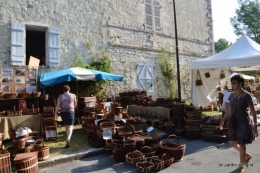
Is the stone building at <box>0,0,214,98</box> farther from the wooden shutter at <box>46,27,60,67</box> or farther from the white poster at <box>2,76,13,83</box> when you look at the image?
the white poster at <box>2,76,13,83</box>

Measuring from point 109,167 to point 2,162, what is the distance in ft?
5.86

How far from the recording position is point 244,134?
3.24 m

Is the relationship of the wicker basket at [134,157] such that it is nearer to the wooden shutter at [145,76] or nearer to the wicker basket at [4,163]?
the wicker basket at [4,163]

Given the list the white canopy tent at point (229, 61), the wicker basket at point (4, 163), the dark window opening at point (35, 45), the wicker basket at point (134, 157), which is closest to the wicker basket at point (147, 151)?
the wicker basket at point (134, 157)

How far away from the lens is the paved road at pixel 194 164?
12.2 ft

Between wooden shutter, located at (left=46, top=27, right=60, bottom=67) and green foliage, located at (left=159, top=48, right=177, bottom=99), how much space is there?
5.78m

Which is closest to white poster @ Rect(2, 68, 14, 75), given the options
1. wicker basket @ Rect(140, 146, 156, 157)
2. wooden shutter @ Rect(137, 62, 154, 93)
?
wicker basket @ Rect(140, 146, 156, 157)

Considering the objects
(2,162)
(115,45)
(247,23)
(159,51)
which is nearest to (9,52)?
(115,45)

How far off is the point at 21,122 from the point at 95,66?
4.75 m

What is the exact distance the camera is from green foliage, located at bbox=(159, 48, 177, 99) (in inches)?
477

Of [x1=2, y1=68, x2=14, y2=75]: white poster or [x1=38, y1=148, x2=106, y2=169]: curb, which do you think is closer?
[x1=38, y1=148, x2=106, y2=169]: curb

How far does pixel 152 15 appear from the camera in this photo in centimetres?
1212

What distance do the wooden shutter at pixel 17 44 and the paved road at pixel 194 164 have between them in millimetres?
5431

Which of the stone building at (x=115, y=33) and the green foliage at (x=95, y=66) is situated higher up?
the stone building at (x=115, y=33)
